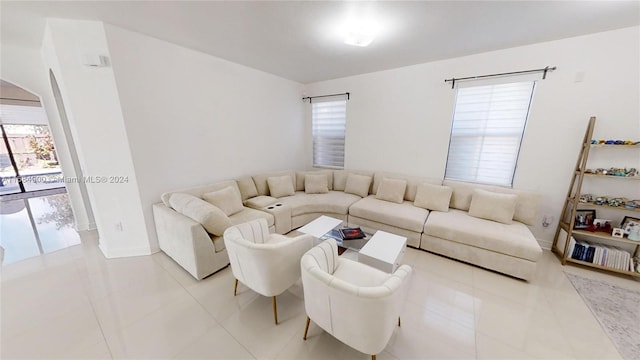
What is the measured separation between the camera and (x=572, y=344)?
4.76ft

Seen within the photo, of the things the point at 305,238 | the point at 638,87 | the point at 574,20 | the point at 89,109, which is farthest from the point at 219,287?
the point at 638,87

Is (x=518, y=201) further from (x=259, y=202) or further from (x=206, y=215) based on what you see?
(x=206, y=215)

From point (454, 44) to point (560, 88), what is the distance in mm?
1303

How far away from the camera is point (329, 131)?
14.1 ft

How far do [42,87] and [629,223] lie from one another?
716 centimetres

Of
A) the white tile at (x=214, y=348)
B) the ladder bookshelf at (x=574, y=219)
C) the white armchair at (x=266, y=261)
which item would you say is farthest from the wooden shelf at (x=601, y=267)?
the white tile at (x=214, y=348)

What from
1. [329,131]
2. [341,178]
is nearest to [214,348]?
[341,178]

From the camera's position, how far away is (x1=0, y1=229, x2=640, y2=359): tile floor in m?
1.41

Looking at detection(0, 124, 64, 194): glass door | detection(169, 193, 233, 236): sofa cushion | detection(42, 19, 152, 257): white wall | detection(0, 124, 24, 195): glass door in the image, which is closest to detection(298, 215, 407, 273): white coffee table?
detection(169, 193, 233, 236): sofa cushion

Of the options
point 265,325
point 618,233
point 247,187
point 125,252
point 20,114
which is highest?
point 20,114

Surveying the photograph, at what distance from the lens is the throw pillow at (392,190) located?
3.17 metres

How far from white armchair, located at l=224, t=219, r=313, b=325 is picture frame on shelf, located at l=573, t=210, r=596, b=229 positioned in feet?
10.2

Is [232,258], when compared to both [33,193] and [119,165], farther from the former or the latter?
[33,193]

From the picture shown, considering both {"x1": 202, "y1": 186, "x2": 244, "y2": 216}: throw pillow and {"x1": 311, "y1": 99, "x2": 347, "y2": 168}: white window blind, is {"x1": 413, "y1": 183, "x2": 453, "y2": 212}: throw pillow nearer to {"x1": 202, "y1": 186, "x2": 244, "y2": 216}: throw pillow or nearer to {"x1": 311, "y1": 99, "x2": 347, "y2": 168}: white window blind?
{"x1": 311, "y1": 99, "x2": 347, "y2": 168}: white window blind
